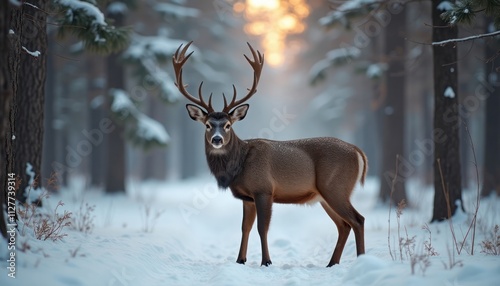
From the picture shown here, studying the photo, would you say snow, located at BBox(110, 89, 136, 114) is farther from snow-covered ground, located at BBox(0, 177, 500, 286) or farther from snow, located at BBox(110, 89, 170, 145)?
snow-covered ground, located at BBox(0, 177, 500, 286)

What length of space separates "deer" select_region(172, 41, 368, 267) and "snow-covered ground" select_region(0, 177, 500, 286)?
2.07 feet

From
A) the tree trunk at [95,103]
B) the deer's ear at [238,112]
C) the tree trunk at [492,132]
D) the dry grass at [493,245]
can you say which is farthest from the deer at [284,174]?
the tree trunk at [95,103]

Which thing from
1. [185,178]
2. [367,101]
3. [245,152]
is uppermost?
[367,101]

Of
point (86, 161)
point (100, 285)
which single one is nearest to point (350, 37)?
point (100, 285)

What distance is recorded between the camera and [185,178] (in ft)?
82.9

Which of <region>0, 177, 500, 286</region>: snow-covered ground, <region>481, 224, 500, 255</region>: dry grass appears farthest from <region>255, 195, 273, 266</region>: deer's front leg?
<region>481, 224, 500, 255</region>: dry grass

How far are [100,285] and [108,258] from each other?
898 mm

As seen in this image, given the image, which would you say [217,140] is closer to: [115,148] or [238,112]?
[238,112]

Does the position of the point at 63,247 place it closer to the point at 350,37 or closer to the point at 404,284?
the point at 404,284

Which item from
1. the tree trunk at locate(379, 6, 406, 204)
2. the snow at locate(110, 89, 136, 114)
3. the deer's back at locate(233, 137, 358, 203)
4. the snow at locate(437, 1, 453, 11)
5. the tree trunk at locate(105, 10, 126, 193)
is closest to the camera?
the deer's back at locate(233, 137, 358, 203)

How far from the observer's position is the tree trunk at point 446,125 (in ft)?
26.6

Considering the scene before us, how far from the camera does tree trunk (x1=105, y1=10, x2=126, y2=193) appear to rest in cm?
1382

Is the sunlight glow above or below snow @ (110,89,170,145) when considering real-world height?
above

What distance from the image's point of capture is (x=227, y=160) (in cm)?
656
